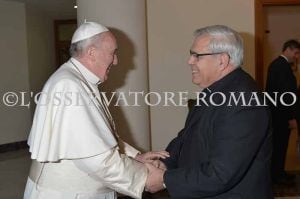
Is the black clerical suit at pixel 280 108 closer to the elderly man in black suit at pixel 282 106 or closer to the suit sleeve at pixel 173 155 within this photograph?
the elderly man in black suit at pixel 282 106

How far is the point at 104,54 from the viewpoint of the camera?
1977 mm

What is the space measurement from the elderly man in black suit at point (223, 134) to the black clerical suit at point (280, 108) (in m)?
2.43

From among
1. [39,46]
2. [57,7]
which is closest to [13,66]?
[39,46]

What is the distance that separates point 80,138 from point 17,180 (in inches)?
136

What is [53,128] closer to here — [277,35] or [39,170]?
[39,170]

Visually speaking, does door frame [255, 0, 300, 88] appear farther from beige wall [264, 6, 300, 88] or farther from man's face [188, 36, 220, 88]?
man's face [188, 36, 220, 88]

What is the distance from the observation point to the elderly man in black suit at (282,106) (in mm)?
3996

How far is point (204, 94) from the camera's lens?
182 centimetres

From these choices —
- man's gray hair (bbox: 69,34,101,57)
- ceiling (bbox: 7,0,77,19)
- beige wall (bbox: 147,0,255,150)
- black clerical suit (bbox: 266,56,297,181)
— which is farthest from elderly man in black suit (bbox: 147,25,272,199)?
ceiling (bbox: 7,0,77,19)

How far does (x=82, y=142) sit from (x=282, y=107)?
283 centimetres

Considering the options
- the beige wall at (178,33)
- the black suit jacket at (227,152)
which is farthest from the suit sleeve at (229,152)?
the beige wall at (178,33)

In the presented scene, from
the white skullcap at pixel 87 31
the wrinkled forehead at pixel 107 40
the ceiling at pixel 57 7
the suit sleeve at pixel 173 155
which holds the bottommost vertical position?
the suit sleeve at pixel 173 155

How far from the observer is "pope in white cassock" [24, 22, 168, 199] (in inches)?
72.1

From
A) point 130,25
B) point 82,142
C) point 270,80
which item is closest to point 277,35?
point 270,80
